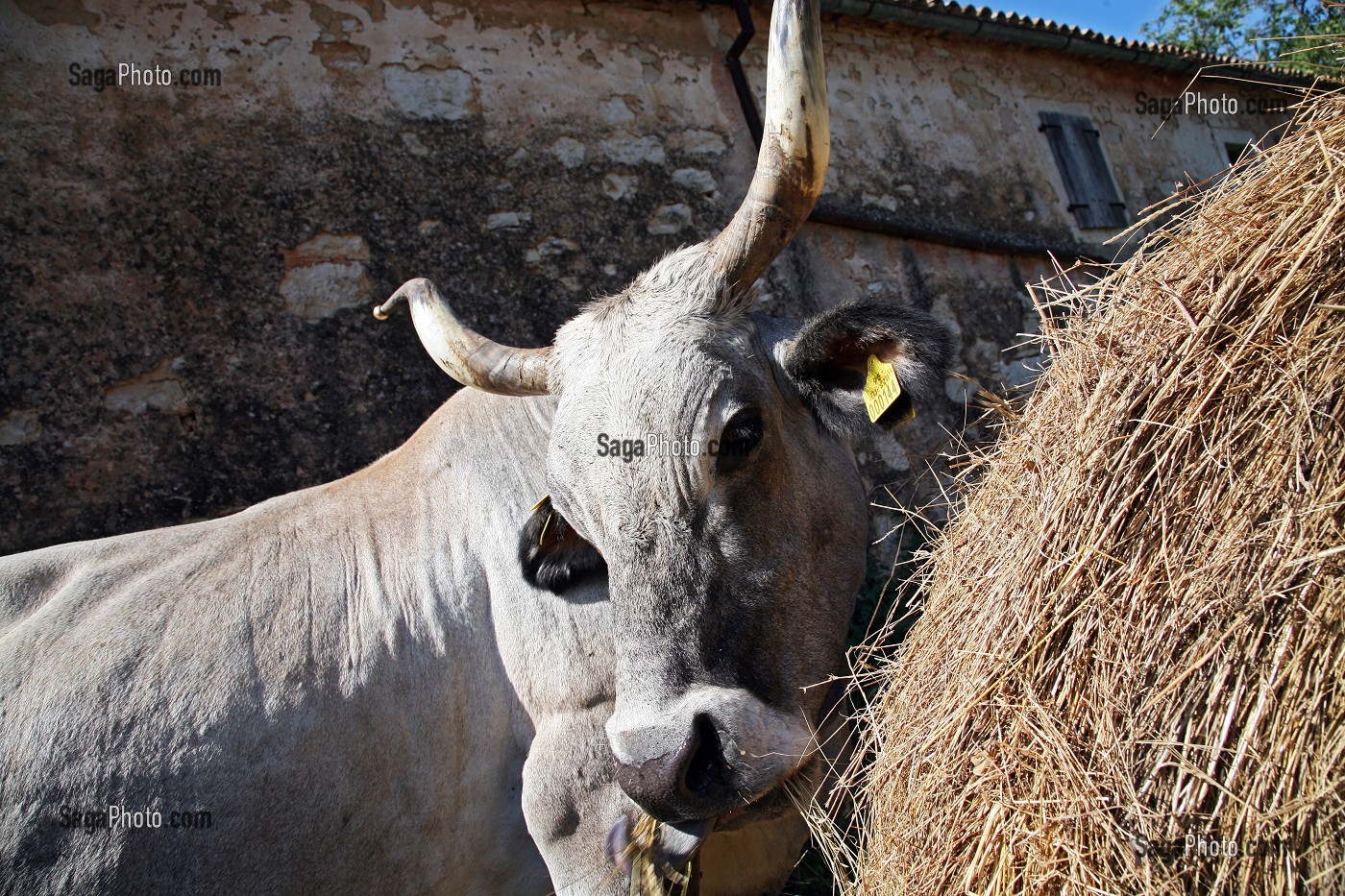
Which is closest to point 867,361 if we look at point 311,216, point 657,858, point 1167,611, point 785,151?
point 785,151

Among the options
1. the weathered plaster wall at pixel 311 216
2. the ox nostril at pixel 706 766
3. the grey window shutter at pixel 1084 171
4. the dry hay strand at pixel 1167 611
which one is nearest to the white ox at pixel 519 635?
the ox nostril at pixel 706 766

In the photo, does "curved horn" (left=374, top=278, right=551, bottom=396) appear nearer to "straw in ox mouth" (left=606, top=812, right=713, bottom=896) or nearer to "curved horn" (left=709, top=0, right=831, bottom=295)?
"curved horn" (left=709, top=0, right=831, bottom=295)

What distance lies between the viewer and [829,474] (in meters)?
2.78

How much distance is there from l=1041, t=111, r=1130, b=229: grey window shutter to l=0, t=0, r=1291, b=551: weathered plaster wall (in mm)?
2349

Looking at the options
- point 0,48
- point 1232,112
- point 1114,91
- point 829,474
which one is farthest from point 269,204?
point 1232,112

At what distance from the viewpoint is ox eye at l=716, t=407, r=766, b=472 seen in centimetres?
243

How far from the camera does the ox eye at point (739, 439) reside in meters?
2.43

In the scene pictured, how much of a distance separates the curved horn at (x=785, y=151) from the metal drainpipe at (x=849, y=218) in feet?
14.6

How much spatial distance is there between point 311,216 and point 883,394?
4.07m

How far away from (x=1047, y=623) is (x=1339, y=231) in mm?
1010

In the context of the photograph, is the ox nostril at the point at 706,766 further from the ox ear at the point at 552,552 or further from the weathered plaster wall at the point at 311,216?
the weathered plaster wall at the point at 311,216

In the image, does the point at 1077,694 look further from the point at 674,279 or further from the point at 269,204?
the point at 269,204

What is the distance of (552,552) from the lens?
2.99 meters

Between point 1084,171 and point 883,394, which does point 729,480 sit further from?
point 1084,171
